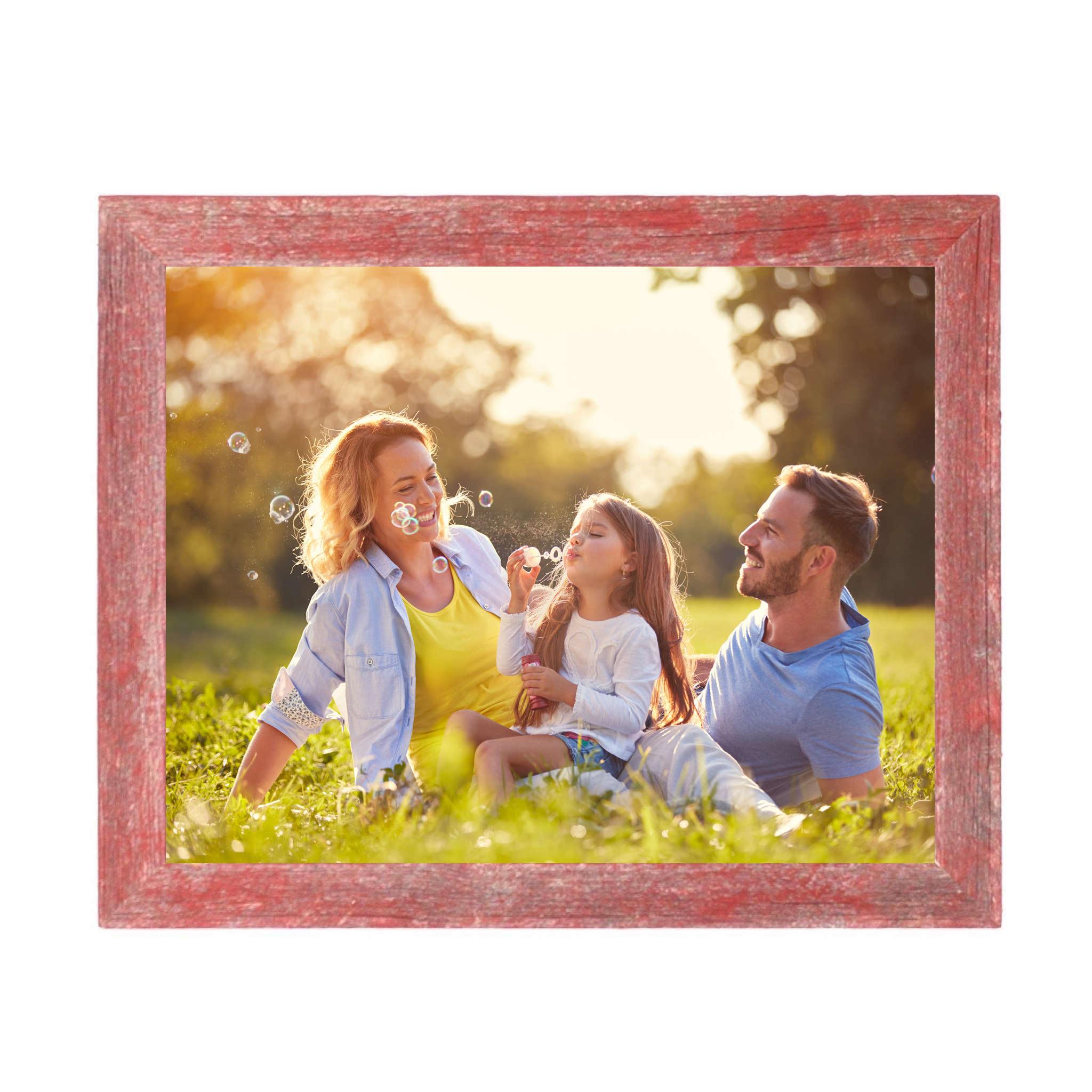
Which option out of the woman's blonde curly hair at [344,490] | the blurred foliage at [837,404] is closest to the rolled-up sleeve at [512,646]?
the woman's blonde curly hair at [344,490]

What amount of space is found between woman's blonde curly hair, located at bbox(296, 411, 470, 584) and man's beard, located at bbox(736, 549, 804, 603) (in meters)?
0.76

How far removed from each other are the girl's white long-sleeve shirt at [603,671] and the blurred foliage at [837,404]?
24 cm

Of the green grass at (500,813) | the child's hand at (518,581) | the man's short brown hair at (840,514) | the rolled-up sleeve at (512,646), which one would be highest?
the man's short brown hair at (840,514)

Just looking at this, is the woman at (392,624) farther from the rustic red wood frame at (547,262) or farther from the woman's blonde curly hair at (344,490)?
the rustic red wood frame at (547,262)

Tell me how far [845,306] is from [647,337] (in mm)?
512

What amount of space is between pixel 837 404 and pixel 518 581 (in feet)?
3.09

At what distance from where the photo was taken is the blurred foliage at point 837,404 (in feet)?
10.4

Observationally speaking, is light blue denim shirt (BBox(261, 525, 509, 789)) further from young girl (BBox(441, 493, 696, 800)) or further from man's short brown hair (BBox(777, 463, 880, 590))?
man's short brown hair (BBox(777, 463, 880, 590))

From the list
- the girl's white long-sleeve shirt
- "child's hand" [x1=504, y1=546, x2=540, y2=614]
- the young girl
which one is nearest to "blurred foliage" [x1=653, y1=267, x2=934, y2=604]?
the young girl

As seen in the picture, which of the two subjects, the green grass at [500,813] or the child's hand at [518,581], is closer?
the green grass at [500,813]

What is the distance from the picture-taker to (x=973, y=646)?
3129 millimetres

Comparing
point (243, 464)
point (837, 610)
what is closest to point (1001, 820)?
point (837, 610)

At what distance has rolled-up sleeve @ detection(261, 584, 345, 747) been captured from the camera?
3.24 meters

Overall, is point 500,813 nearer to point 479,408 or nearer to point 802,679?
point 802,679
